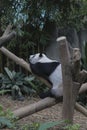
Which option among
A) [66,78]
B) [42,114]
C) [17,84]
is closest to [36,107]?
[66,78]

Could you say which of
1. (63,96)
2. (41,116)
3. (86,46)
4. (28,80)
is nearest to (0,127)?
(63,96)

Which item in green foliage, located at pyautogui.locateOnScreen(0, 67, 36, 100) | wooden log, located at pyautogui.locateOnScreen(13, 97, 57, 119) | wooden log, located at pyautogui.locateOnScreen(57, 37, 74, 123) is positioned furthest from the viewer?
green foliage, located at pyautogui.locateOnScreen(0, 67, 36, 100)

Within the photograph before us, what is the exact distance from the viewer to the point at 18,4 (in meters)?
7.82

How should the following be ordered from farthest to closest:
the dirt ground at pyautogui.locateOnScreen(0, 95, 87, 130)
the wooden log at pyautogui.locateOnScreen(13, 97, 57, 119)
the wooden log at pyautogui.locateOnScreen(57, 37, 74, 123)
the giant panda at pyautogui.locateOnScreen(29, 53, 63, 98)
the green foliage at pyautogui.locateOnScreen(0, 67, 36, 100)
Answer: the green foliage at pyautogui.locateOnScreen(0, 67, 36, 100), the dirt ground at pyautogui.locateOnScreen(0, 95, 87, 130), the giant panda at pyautogui.locateOnScreen(29, 53, 63, 98), the wooden log at pyautogui.locateOnScreen(13, 97, 57, 119), the wooden log at pyautogui.locateOnScreen(57, 37, 74, 123)

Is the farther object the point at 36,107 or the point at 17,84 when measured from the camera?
the point at 17,84

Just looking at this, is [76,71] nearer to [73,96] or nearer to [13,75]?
[73,96]

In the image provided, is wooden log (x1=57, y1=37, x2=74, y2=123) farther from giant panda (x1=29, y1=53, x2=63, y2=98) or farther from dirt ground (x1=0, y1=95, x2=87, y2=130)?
dirt ground (x1=0, y1=95, x2=87, y2=130)

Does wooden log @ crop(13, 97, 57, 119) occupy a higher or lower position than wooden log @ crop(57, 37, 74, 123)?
lower

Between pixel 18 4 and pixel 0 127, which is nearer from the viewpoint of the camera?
pixel 0 127

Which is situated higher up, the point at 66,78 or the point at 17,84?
the point at 66,78

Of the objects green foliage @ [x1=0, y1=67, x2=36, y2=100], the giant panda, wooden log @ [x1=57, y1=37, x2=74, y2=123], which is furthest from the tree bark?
green foliage @ [x1=0, y1=67, x2=36, y2=100]

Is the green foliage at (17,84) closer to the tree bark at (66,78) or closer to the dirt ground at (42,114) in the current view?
the dirt ground at (42,114)

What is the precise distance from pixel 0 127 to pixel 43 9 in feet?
13.9

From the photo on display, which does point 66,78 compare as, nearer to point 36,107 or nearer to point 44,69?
point 36,107
